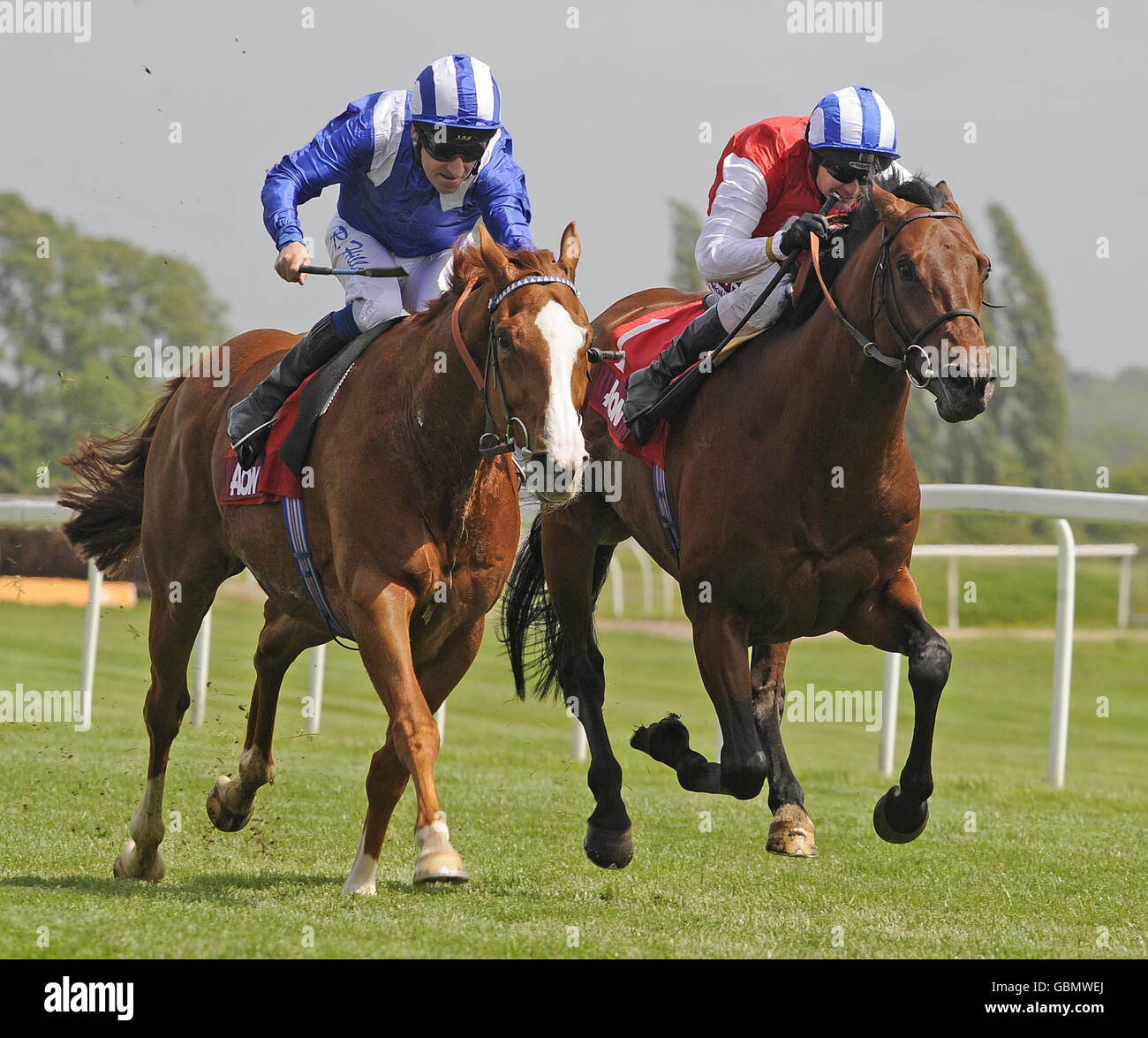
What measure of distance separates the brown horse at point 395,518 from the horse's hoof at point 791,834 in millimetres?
1116

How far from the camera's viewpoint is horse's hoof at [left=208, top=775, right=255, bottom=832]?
5578 mm

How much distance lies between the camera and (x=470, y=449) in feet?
15.0

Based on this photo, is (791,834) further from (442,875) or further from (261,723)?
(261,723)

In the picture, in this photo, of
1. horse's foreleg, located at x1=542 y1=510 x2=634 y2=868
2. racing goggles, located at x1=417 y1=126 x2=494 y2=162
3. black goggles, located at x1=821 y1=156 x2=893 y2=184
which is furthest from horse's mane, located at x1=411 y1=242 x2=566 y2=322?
horse's foreleg, located at x1=542 y1=510 x2=634 y2=868

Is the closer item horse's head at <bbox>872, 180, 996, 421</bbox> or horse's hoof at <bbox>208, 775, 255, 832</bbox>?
horse's head at <bbox>872, 180, 996, 421</bbox>

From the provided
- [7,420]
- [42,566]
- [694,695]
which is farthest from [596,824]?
[7,420]

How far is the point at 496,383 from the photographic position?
14.0ft

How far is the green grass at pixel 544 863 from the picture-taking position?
13.5 ft

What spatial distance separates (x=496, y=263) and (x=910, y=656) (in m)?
1.68

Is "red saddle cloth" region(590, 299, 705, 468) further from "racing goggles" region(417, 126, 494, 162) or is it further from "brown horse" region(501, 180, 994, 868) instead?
"racing goggles" region(417, 126, 494, 162)

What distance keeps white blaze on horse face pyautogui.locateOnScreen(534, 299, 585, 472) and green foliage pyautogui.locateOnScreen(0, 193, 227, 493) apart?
26.1 meters
